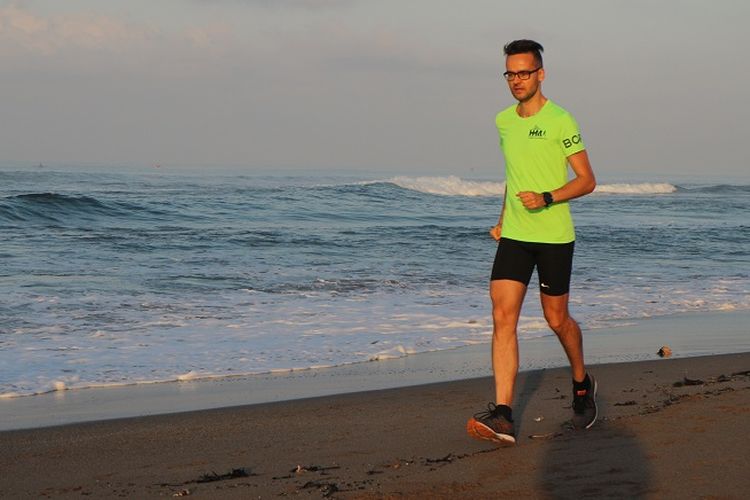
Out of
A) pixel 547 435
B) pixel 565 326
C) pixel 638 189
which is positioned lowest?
pixel 638 189

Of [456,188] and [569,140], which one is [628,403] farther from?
Result: [456,188]

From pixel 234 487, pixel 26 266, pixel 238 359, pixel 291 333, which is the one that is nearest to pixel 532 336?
pixel 291 333

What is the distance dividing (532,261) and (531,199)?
Result: 376mm

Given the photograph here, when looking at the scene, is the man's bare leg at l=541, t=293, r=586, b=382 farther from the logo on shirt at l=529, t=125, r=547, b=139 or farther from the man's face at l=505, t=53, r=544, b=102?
the man's face at l=505, t=53, r=544, b=102

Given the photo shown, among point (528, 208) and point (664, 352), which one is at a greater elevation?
point (528, 208)

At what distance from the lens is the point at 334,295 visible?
433 inches

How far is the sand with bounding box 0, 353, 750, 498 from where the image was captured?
376 centimetres

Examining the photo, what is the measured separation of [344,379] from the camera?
22.4ft

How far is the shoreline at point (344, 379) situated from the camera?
5805 millimetres

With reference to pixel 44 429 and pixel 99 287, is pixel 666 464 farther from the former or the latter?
pixel 99 287

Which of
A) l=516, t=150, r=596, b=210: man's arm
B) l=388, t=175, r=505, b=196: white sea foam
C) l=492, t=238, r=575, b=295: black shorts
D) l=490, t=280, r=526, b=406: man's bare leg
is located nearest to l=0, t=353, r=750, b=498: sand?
l=490, t=280, r=526, b=406: man's bare leg

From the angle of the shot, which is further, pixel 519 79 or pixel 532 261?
pixel 532 261

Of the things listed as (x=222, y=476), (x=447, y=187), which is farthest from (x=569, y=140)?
(x=447, y=187)

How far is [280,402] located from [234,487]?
2.05m
